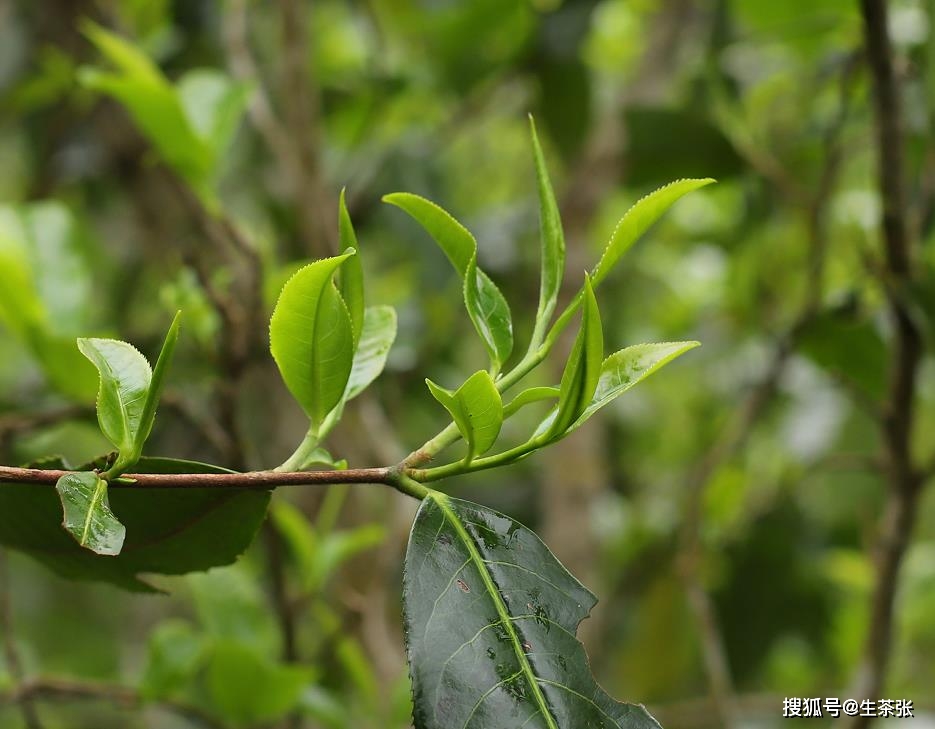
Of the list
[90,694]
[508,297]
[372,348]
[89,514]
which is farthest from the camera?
[508,297]

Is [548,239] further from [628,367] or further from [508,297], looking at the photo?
[508,297]

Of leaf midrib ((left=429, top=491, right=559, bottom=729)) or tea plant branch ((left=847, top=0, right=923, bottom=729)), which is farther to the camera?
tea plant branch ((left=847, top=0, right=923, bottom=729))

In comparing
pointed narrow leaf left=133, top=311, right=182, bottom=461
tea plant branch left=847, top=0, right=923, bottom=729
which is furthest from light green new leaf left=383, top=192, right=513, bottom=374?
tea plant branch left=847, top=0, right=923, bottom=729

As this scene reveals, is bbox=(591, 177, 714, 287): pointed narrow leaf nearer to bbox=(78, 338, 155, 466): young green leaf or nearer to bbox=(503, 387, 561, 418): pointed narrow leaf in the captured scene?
bbox=(503, 387, 561, 418): pointed narrow leaf

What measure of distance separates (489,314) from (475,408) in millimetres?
64

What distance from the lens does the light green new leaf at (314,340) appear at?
0.37 m

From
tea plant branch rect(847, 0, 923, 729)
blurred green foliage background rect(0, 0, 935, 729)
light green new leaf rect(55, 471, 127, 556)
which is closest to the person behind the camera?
light green new leaf rect(55, 471, 127, 556)

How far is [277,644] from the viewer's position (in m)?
0.94

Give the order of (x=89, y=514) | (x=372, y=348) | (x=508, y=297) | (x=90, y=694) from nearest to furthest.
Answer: (x=89, y=514) < (x=372, y=348) < (x=90, y=694) < (x=508, y=297)

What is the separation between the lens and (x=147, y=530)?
0.42m

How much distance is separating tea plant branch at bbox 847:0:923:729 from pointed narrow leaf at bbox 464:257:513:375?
0.42m

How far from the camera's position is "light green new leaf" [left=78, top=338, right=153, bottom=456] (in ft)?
1.16

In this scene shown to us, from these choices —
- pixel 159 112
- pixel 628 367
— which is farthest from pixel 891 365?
pixel 159 112

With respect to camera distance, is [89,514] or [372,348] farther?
[372,348]
